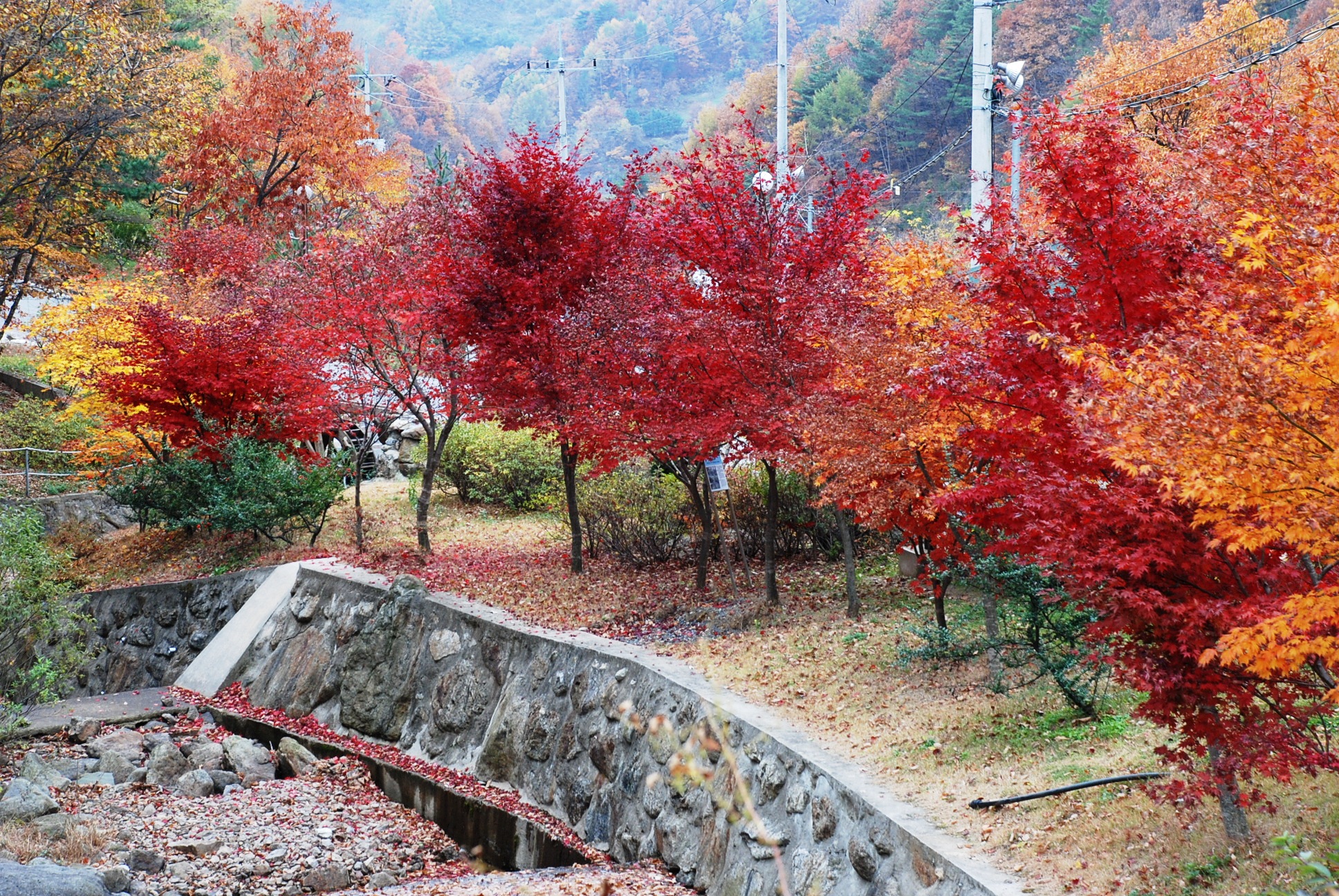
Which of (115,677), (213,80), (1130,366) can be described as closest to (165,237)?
(213,80)

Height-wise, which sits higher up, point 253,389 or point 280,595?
point 253,389

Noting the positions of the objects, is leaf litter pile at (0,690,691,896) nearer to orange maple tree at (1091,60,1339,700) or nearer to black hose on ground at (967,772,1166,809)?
black hose on ground at (967,772,1166,809)

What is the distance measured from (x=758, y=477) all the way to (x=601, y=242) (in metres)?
3.85

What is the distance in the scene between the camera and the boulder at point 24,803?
8969 millimetres

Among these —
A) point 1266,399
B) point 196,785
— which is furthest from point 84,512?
point 1266,399

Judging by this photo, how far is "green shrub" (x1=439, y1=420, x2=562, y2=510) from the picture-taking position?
18.9 m

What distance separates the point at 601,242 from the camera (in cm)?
1273

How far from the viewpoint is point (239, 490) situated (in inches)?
624

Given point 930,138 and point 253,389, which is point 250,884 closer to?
point 253,389

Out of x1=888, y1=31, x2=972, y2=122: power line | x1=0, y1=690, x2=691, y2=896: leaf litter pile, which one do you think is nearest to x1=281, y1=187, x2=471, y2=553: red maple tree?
x1=0, y1=690, x2=691, y2=896: leaf litter pile

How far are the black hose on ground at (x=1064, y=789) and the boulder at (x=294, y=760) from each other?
26.2 ft

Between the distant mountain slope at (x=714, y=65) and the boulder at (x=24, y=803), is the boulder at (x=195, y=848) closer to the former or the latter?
the boulder at (x=24, y=803)

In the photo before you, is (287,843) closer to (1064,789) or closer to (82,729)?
(82,729)

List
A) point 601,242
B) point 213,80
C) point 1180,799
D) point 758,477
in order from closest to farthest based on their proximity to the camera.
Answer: point 1180,799 → point 601,242 → point 758,477 → point 213,80
